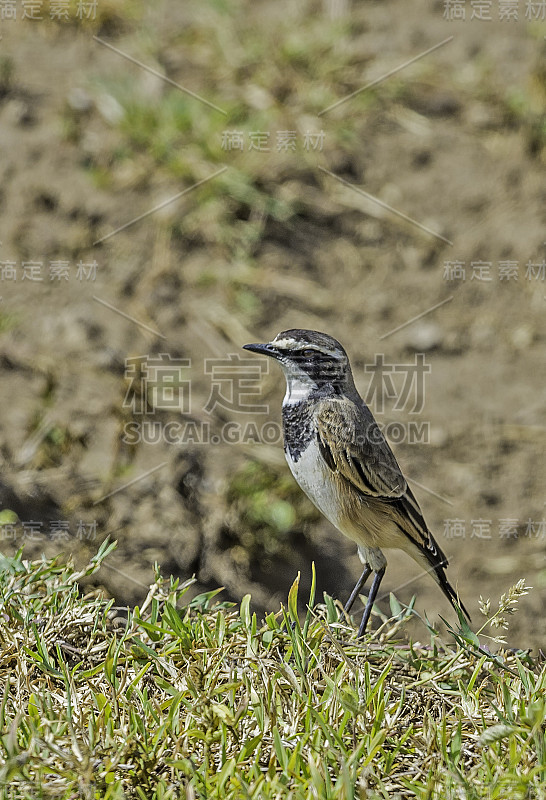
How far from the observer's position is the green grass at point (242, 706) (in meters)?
3.20

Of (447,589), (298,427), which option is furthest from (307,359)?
(447,589)

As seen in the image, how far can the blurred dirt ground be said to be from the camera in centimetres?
622

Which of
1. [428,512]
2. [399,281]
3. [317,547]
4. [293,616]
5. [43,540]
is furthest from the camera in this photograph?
[399,281]

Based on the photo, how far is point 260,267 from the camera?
8.00 m

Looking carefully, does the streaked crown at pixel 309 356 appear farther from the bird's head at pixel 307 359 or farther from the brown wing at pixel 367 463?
the brown wing at pixel 367 463

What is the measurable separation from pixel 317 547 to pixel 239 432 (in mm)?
1192

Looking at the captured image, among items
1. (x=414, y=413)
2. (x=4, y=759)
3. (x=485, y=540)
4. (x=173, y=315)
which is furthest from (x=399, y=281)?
(x=4, y=759)

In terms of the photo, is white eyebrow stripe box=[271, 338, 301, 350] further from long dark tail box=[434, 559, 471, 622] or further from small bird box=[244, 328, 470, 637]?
long dark tail box=[434, 559, 471, 622]

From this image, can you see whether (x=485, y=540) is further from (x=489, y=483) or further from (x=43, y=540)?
(x=43, y=540)

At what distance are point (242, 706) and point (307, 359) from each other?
180 centimetres

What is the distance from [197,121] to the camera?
27.5 ft

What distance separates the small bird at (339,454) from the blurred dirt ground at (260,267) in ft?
4.36

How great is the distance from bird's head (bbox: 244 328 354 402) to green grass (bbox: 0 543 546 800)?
1.11 metres

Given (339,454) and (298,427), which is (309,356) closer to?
(298,427)
